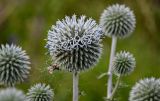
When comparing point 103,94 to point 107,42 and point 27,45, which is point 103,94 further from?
point 27,45

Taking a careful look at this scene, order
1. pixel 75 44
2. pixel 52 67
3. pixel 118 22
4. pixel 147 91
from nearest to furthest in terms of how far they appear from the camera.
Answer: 1. pixel 147 91
2. pixel 75 44
3. pixel 52 67
4. pixel 118 22

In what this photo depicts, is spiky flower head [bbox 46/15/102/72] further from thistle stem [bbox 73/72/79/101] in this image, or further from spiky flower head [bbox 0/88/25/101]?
spiky flower head [bbox 0/88/25/101]

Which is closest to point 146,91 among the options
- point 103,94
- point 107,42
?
point 103,94

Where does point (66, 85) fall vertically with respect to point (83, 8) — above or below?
below

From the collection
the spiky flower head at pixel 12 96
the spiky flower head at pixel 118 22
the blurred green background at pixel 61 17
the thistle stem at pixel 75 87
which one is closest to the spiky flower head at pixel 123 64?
the spiky flower head at pixel 118 22

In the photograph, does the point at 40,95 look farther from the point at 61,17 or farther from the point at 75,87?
the point at 61,17

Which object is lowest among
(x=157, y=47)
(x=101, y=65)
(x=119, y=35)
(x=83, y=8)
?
(x=119, y=35)

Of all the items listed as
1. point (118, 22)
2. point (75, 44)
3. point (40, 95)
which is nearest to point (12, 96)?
point (40, 95)
